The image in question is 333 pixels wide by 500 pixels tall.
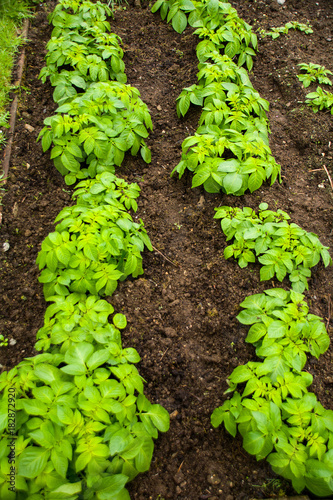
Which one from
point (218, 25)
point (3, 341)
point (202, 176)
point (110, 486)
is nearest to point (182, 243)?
point (202, 176)

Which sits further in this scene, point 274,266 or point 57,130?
point 57,130

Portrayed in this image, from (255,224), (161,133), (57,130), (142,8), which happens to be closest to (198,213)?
(255,224)

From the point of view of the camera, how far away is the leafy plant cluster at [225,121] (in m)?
2.59

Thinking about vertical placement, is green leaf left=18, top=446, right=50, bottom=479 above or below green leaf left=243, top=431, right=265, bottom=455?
below

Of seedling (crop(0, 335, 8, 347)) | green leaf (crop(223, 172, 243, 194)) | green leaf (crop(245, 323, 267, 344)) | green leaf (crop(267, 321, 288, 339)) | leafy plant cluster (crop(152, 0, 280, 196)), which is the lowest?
seedling (crop(0, 335, 8, 347))

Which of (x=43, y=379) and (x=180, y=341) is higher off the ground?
(x=43, y=379)

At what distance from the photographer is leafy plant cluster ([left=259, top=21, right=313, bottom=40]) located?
4059mm

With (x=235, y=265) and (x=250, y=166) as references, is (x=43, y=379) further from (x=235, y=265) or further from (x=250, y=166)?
(x=250, y=166)

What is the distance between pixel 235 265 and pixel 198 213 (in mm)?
567

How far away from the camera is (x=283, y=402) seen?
181 centimetres

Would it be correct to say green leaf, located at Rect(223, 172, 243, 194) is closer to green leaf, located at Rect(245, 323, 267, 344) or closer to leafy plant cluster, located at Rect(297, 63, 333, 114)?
green leaf, located at Rect(245, 323, 267, 344)

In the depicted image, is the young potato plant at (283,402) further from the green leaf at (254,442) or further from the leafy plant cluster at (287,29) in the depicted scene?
the leafy plant cluster at (287,29)

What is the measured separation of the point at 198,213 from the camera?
2.80 meters

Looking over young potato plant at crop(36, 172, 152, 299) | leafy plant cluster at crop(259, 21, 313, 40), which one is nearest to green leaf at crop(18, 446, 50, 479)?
young potato plant at crop(36, 172, 152, 299)
